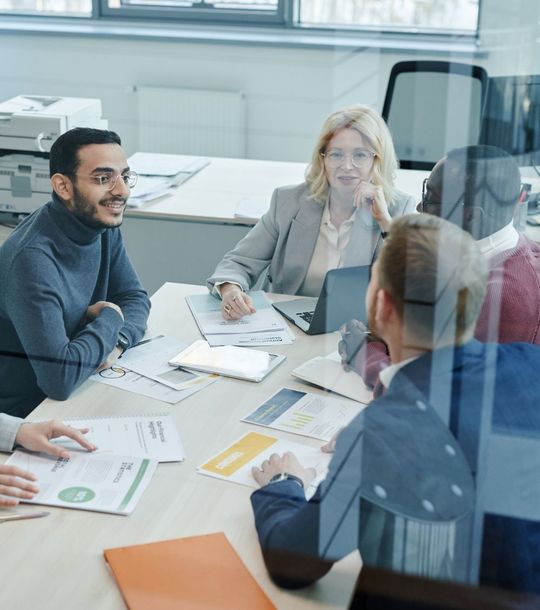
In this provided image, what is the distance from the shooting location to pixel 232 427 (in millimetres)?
1553

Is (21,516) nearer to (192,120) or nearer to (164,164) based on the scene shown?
(164,164)

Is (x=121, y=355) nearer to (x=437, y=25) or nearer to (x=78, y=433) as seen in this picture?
(x=78, y=433)

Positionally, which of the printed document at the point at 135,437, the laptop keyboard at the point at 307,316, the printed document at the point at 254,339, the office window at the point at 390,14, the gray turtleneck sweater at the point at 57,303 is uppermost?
the office window at the point at 390,14

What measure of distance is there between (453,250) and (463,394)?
0.59 ft

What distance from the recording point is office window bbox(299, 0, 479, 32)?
2.32 m

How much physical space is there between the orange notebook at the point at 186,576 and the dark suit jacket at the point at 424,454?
0.18 feet

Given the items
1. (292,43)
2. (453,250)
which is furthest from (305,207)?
(292,43)

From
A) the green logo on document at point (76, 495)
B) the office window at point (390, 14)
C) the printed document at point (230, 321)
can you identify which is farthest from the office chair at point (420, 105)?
the green logo on document at point (76, 495)

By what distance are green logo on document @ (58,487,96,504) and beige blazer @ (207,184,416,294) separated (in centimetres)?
94

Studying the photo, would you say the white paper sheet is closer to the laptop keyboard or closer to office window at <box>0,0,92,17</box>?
office window at <box>0,0,92,17</box>

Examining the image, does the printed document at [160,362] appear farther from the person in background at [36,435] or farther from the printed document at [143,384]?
the person in background at [36,435]

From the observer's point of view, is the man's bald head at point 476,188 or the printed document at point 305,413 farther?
the printed document at point 305,413

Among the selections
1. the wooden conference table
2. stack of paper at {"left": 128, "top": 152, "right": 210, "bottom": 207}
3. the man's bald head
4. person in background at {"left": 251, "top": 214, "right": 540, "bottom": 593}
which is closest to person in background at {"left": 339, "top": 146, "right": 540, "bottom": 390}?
the man's bald head

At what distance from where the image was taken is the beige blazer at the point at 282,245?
224cm
